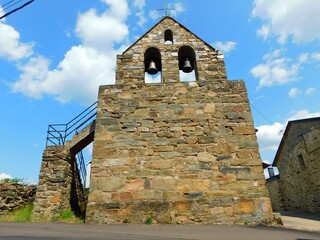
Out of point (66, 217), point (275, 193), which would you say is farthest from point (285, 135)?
point (66, 217)

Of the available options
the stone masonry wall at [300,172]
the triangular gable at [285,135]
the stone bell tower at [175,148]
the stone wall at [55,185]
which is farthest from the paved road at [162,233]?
the triangular gable at [285,135]

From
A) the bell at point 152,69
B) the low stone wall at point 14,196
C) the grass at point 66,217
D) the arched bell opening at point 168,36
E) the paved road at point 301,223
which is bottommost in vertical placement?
the paved road at point 301,223

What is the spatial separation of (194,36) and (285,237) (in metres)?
6.27

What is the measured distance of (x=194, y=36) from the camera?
26.0 feet

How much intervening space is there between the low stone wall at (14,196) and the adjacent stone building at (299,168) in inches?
514

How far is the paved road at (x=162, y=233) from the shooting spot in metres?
3.82

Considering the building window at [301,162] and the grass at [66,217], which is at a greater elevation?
the building window at [301,162]

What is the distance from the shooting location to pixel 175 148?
6.23 m

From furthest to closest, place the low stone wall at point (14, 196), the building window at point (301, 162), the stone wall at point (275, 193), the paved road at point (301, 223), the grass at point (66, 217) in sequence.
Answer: the stone wall at point (275, 193) < the building window at point (301, 162) < the low stone wall at point (14, 196) < the grass at point (66, 217) < the paved road at point (301, 223)

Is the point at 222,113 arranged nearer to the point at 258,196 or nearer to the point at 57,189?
the point at 258,196

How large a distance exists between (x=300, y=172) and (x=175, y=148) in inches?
428

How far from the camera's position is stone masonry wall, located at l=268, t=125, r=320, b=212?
12062 millimetres

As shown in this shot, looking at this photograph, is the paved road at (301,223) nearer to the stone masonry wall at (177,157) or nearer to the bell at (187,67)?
the stone masonry wall at (177,157)

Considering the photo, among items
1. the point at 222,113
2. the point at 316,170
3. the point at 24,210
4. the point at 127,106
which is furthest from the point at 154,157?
the point at 316,170
